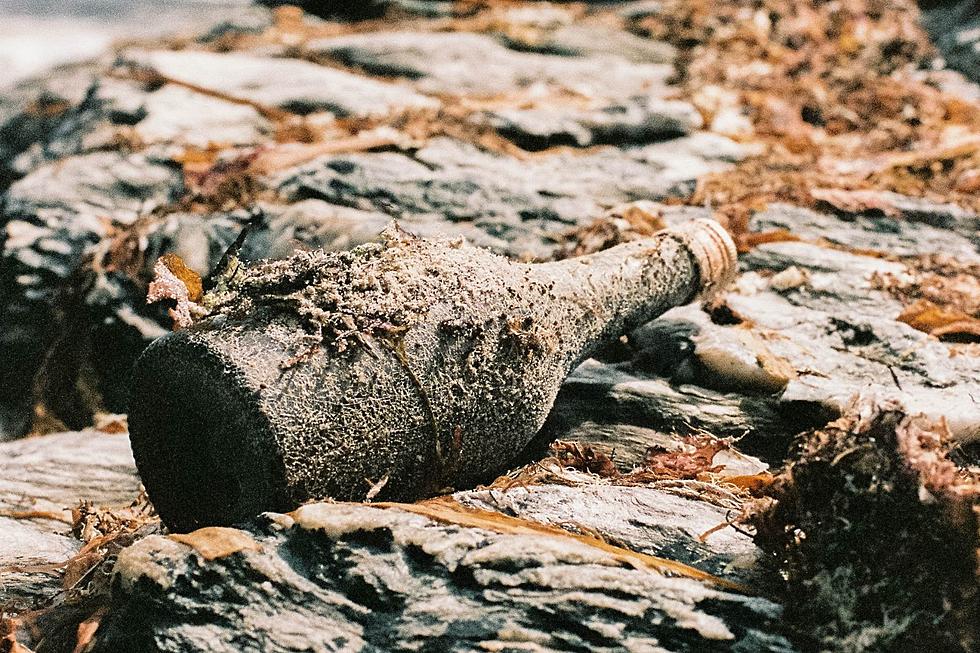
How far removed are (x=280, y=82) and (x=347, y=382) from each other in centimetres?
560

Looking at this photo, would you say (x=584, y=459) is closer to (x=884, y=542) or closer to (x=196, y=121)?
(x=884, y=542)

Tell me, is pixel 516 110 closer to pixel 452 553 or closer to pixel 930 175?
pixel 930 175

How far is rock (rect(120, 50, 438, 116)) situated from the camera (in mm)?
7094

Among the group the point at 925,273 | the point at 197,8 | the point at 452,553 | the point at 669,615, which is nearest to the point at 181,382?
the point at 452,553

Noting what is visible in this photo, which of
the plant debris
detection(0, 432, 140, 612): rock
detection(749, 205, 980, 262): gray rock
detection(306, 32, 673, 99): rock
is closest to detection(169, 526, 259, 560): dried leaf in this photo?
detection(0, 432, 140, 612): rock

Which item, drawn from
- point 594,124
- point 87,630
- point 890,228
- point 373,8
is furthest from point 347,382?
point 373,8

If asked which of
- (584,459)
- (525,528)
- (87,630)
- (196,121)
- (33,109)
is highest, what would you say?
(196,121)

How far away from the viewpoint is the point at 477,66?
823 centimetres

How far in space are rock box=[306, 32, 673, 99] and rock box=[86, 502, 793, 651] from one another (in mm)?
5935

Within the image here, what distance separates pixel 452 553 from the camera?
6.84ft

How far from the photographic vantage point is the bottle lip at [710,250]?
12.2ft

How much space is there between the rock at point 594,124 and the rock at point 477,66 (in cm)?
87

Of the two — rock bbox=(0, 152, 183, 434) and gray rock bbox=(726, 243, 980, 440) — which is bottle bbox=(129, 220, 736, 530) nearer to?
gray rock bbox=(726, 243, 980, 440)

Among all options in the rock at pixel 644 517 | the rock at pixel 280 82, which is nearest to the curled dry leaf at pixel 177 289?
the rock at pixel 644 517
